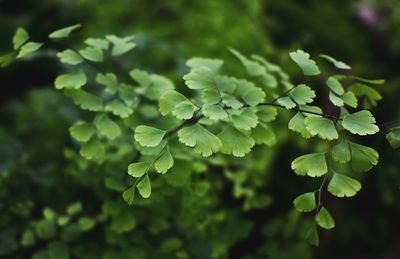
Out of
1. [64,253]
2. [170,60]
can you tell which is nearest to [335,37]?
[170,60]

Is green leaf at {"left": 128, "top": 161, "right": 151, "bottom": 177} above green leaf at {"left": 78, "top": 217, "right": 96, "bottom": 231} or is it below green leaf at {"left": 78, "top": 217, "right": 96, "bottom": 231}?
above

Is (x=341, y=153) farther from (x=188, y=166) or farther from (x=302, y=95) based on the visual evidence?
(x=188, y=166)

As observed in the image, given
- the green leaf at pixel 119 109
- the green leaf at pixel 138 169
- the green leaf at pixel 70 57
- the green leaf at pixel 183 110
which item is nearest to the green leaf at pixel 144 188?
the green leaf at pixel 138 169

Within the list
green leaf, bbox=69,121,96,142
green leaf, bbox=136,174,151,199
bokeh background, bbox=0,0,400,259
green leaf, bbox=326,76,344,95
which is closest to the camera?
green leaf, bbox=136,174,151,199

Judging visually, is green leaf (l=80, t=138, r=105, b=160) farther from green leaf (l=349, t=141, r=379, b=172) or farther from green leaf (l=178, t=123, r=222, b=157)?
green leaf (l=349, t=141, r=379, b=172)

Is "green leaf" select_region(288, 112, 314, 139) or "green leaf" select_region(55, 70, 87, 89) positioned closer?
"green leaf" select_region(288, 112, 314, 139)

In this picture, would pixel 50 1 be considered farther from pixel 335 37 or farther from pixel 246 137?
pixel 246 137

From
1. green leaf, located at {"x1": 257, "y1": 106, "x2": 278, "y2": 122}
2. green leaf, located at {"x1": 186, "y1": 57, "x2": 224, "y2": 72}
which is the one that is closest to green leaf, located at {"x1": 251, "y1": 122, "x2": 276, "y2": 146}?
green leaf, located at {"x1": 257, "y1": 106, "x2": 278, "y2": 122}
